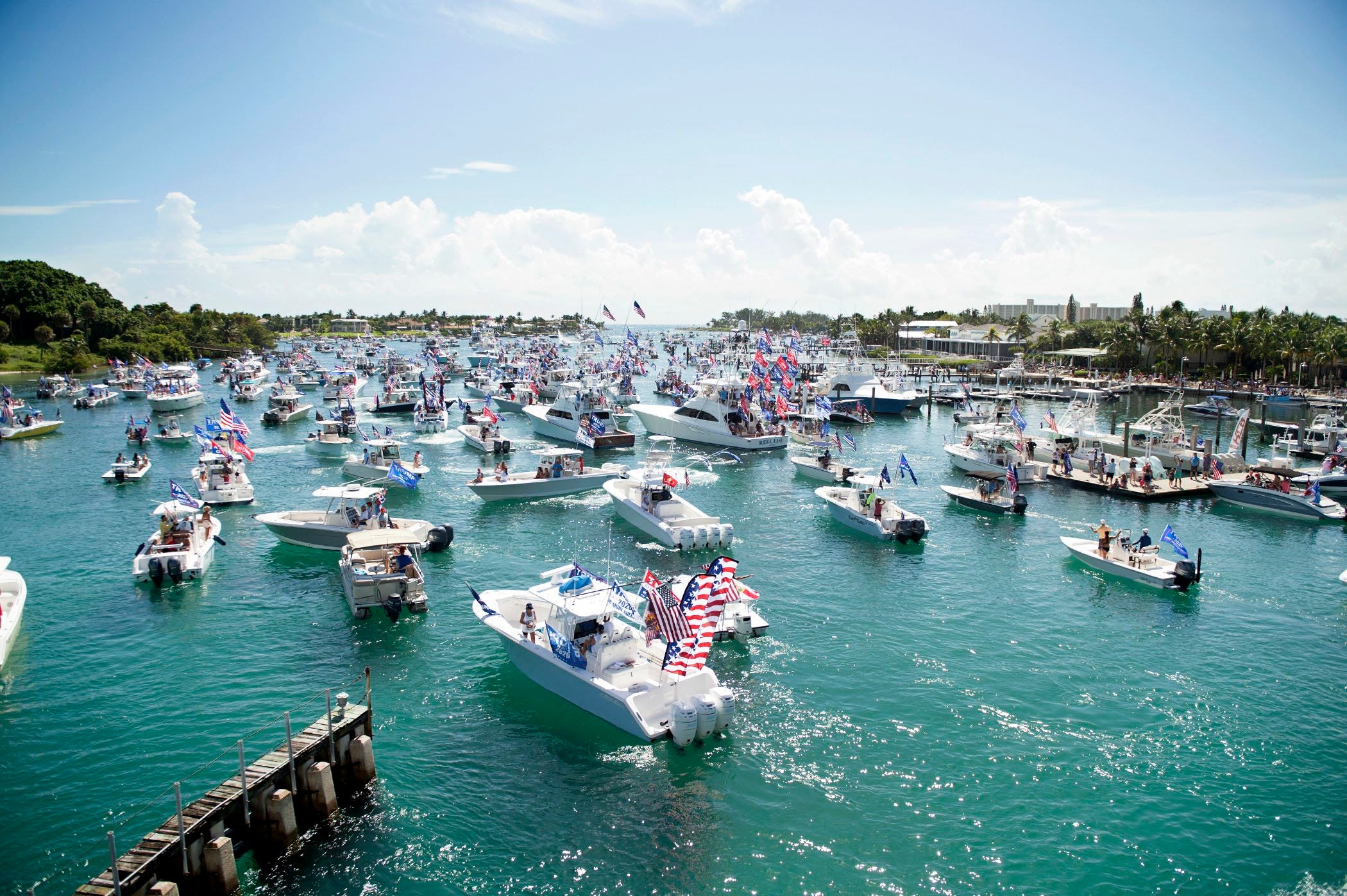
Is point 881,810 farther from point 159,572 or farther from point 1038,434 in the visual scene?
point 1038,434

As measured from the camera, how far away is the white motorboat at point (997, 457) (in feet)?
190

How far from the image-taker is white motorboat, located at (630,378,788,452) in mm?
69875

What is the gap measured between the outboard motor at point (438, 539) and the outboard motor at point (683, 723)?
2066 cm

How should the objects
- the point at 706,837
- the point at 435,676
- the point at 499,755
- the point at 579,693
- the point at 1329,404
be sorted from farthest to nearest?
the point at 1329,404, the point at 435,676, the point at 579,693, the point at 499,755, the point at 706,837

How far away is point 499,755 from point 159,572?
20904 mm

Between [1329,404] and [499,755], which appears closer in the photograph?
[499,755]

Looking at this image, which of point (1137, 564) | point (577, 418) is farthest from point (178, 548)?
point (1137, 564)

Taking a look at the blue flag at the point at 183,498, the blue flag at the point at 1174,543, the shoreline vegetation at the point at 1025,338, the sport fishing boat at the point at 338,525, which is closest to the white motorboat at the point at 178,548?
the blue flag at the point at 183,498

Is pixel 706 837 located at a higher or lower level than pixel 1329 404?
lower

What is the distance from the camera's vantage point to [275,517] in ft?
129

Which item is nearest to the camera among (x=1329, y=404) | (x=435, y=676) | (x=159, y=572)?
(x=435, y=676)

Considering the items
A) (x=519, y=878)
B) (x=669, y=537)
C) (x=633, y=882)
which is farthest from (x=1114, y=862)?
(x=669, y=537)

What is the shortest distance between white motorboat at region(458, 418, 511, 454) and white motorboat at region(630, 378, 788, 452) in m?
16.2

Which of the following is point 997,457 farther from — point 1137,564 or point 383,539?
point 383,539
